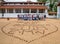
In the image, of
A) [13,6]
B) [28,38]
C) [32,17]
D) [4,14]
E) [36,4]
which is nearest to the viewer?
[28,38]

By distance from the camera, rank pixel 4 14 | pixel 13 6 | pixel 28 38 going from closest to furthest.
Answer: pixel 28 38
pixel 4 14
pixel 13 6

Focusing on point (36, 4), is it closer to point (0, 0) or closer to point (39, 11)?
point (39, 11)

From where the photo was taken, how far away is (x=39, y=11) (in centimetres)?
3506

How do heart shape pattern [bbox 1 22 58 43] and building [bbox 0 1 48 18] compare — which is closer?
heart shape pattern [bbox 1 22 58 43]

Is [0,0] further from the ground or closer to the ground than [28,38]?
further from the ground

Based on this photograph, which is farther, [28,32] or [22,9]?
[22,9]

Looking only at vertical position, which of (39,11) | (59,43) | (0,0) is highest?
(0,0)

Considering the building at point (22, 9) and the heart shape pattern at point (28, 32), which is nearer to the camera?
the heart shape pattern at point (28, 32)

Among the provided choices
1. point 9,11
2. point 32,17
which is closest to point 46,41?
point 32,17

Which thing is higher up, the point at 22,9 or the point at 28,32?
the point at 22,9

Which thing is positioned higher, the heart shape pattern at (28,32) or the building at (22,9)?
the building at (22,9)

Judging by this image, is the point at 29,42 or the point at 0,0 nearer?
the point at 29,42

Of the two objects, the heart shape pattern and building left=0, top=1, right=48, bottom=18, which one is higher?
building left=0, top=1, right=48, bottom=18

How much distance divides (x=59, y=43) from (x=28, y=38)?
9.47 feet
